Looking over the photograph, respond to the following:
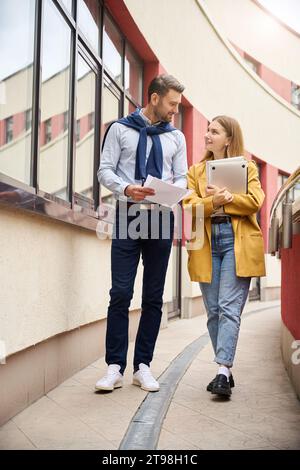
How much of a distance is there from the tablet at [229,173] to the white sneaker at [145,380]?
4.09 ft

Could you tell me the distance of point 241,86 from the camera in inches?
497

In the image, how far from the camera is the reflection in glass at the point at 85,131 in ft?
17.5

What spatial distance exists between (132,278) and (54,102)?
1687 mm

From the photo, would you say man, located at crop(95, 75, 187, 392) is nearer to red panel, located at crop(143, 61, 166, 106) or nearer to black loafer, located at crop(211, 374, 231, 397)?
black loafer, located at crop(211, 374, 231, 397)

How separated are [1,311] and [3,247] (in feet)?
1.01

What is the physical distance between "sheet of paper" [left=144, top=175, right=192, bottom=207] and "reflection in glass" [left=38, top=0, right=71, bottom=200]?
2.88 ft

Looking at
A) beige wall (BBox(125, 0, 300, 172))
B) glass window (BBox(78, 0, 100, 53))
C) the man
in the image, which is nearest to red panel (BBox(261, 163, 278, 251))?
beige wall (BBox(125, 0, 300, 172))

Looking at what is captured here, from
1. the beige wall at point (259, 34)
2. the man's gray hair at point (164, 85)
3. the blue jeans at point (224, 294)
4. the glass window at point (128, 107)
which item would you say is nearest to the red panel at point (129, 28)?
the glass window at point (128, 107)

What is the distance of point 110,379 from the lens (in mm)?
3865

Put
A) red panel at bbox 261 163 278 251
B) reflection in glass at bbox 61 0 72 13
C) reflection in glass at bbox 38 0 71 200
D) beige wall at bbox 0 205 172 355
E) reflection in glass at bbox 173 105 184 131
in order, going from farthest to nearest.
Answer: red panel at bbox 261 163 278 251 < reflection in glass at bbox 173 105 184 131 < reflection in glass at bbox 61 0 72 13 < reflection in glass at bbox 38 0 71 200 < beige wall at bbox 0 205 172 355

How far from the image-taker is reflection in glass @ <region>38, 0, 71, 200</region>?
4301mm

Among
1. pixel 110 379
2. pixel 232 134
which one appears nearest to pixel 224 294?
pixel 110 379
